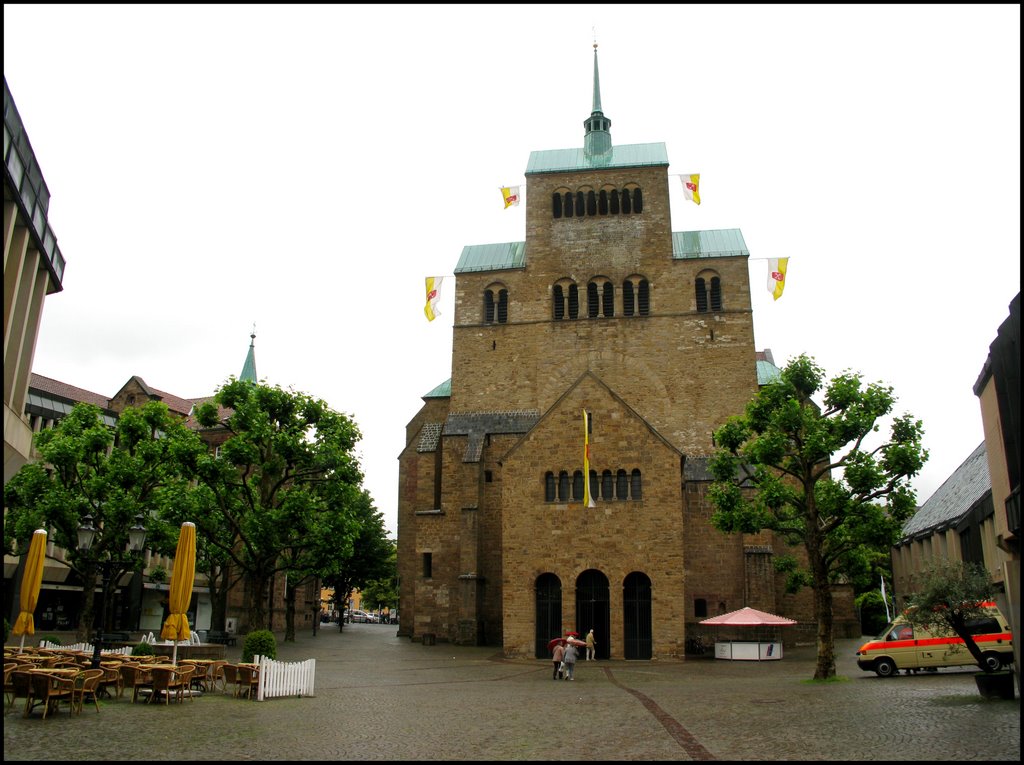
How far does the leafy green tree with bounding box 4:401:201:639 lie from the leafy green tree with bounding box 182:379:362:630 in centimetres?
187

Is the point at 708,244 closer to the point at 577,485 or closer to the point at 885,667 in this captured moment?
the point at 577,485

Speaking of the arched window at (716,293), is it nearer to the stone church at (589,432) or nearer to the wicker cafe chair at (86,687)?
the stone church at (589,432)

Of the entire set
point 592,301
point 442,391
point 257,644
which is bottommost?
point 257,644

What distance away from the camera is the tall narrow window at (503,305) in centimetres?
5119

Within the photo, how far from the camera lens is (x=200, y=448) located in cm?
3192

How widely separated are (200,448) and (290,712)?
16.4m

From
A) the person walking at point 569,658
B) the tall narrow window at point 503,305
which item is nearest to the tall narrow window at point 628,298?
the tall narrow window at point 503,305

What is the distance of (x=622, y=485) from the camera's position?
3644 cm

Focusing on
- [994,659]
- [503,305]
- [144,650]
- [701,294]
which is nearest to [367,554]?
[503,305]

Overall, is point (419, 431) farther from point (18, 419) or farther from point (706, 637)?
point (18, 419)

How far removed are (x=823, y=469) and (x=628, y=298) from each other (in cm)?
2531

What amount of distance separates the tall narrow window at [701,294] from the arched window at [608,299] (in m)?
4.68

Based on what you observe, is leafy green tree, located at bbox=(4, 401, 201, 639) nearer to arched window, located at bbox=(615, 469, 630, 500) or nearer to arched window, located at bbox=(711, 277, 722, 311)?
arched window, located at bbox=(615, 469, 630, 500)

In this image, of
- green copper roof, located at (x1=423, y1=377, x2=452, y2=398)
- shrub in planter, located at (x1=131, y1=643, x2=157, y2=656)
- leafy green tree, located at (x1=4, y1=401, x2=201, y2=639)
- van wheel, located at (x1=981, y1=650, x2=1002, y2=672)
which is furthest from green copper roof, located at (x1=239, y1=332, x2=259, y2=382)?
van wheel, located at (x1=981, y1=650, x2=1002, y2=672)
